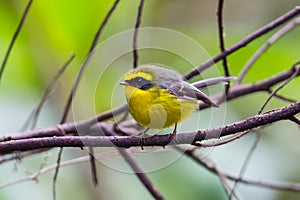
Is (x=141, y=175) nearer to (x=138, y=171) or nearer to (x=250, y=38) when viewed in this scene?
(x=138, y=171)

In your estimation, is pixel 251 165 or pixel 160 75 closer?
pixel 160 75

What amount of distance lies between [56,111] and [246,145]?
1.33 feet

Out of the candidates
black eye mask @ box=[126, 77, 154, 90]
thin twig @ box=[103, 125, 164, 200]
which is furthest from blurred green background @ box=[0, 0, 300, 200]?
black eye mask @ box=[126, 77, 154, 90]

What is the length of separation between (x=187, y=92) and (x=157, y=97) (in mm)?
55

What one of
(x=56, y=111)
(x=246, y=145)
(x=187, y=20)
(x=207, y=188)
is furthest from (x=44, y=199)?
(x=187, y=20)

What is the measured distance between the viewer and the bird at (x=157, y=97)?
73 centimetres

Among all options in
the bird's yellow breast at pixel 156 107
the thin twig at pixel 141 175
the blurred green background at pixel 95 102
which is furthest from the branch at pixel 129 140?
the blurred green background at pixel 95 102

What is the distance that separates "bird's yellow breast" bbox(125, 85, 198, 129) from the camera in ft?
2.39

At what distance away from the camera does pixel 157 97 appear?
2.50 ft

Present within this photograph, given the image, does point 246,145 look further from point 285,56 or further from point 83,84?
point 83,84

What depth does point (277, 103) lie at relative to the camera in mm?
1210

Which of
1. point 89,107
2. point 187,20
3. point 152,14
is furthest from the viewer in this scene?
point 187,20

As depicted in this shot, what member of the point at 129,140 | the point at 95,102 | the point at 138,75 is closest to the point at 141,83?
the point at 138,75

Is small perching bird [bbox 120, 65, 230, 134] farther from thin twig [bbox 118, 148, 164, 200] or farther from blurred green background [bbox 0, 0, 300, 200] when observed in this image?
blurred green background [bbox 0, 0, 300, 200]
